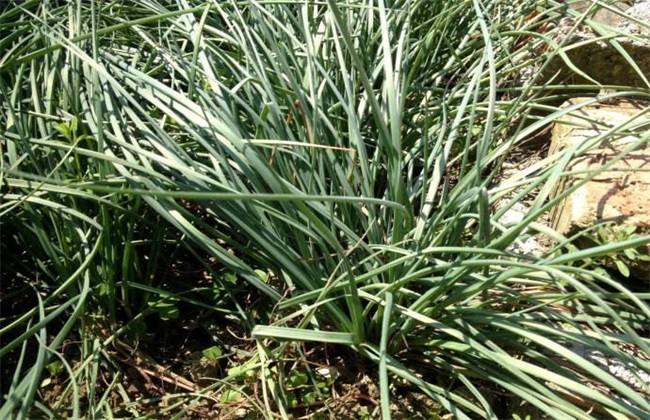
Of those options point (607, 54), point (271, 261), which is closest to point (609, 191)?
point (607, 54)

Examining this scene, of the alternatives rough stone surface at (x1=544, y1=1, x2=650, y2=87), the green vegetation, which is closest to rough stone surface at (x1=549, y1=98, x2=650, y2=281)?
the green vegetation

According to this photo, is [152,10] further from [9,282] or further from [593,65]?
[593,65]

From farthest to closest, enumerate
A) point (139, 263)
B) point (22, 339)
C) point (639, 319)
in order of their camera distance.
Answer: point (139, 263)
point (639, 319)
point (22, 339)

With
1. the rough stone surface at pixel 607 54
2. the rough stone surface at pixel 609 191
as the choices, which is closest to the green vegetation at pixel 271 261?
the rough stone surface at pixel 609 191

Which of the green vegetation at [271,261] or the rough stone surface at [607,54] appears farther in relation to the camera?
the rough stone surface at [607,54]

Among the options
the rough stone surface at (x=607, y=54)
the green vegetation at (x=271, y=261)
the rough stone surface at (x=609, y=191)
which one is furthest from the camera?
the rough stone surface at (x=607, y=54)

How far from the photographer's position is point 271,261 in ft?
5.08

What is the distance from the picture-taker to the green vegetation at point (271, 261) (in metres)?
1.32

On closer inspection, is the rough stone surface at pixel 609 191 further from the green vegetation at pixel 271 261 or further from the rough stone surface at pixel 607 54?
the rough stone surface at pixel 607 54

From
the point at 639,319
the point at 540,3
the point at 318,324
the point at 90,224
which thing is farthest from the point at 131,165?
the point at 540,3

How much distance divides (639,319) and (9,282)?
4.60ft

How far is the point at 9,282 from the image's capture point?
5.57 feet

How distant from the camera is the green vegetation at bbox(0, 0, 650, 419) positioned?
1.32 metres

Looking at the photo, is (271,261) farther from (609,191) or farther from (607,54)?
(607,54)
